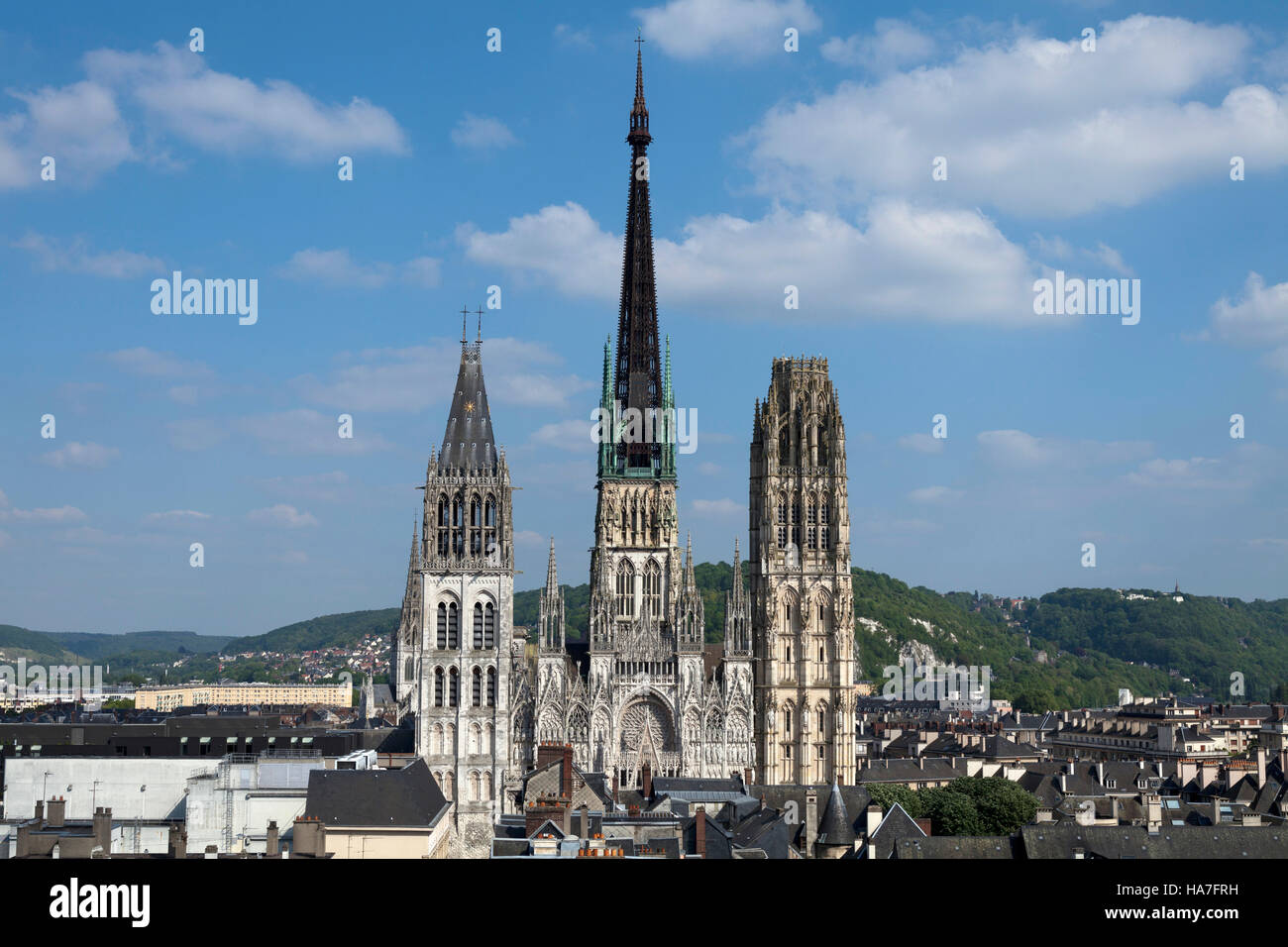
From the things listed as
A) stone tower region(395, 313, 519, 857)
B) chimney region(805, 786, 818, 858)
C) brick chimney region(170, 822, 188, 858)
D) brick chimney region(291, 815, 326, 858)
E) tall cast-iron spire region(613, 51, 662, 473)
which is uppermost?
tall cast-iron spire region(613, 51, 662, 473)

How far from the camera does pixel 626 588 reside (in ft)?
392

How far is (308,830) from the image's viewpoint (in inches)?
2249

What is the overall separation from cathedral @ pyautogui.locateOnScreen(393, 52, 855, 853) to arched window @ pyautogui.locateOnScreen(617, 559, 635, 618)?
0.36 ft

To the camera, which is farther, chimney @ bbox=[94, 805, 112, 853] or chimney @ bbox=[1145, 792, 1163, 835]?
chimney @ bbox=[1145, 792, 1163, 835]

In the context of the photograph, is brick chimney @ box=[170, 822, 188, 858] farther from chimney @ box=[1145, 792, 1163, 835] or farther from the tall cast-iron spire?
the tall cast-iron spire

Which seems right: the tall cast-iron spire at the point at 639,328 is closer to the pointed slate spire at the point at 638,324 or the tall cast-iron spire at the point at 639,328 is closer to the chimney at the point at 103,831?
the pointed slate spire at the point at 638,324

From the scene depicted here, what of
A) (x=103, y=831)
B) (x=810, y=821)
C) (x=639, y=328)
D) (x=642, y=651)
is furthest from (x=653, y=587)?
(x=103, y=831)

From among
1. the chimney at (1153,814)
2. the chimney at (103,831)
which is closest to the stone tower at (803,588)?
the chimney at (1153,814)

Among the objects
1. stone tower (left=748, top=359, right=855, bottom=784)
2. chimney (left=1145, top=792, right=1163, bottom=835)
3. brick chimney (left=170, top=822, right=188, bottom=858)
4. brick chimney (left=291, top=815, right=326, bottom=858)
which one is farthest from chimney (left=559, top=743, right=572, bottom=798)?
stone tower (left=748, top=359, right=855, bottom=784)

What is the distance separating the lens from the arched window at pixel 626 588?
11912 cm

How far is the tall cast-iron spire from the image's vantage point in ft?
411

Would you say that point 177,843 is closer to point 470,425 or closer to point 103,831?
point 103,831

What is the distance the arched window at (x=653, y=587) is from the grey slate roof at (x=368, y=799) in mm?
50635
